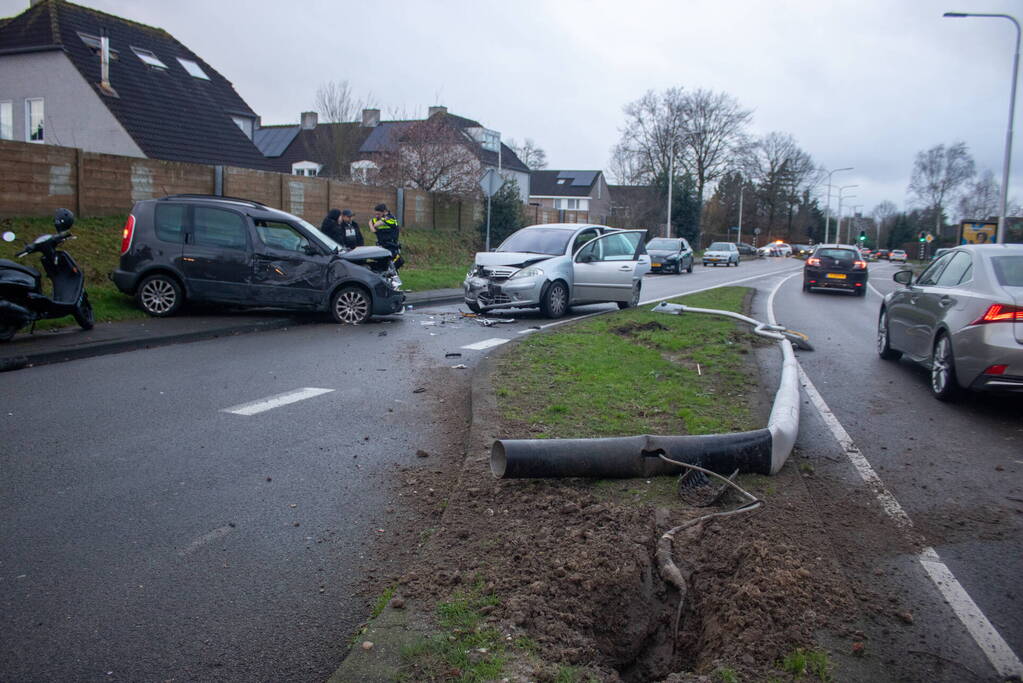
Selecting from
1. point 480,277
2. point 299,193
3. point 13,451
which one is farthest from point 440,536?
point 299,193

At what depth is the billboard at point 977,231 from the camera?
38188 mm

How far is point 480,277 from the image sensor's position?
14.8 meters

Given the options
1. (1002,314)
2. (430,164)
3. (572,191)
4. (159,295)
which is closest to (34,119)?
(430,164)

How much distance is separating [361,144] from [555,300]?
1564 inches

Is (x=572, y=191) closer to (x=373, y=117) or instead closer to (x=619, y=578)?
(x=373, y=117)

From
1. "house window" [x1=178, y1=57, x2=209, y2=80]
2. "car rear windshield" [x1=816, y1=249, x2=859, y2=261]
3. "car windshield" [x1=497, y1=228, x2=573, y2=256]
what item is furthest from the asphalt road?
"house window" [x1=178, y1=57, x2=209, y2=80]

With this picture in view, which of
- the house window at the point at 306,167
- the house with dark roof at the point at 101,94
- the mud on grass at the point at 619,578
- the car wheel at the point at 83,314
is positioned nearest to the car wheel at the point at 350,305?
the car wheel at the point at 83,314

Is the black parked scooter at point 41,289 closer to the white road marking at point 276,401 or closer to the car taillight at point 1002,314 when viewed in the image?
the white road marking at point 276,401

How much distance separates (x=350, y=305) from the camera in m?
13.5

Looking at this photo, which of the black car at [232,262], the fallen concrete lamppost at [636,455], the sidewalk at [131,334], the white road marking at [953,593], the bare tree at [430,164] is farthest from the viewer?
the bare tree at [430,164]

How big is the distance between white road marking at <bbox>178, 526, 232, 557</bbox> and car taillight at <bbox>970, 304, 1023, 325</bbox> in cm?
711

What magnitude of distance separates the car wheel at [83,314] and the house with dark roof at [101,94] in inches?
685

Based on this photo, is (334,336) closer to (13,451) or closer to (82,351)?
(82,351)

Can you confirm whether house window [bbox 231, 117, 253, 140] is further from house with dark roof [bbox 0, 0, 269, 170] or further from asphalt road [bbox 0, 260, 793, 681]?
asphalt road [bbox 0, 260, 793, 681]
